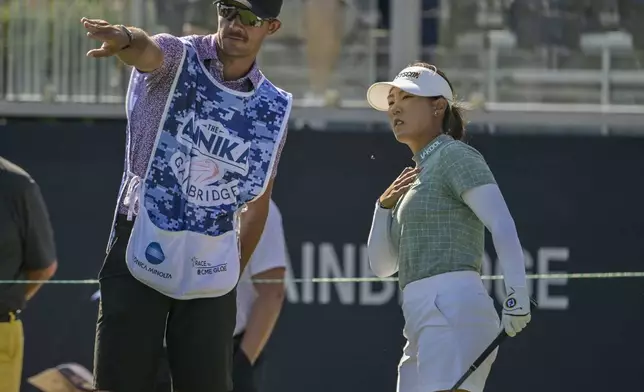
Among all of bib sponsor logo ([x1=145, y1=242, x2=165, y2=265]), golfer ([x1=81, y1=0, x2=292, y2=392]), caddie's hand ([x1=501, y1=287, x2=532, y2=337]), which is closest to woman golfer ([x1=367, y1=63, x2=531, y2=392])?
caddie's hand ([x1=501, y1=287, x2=532, y2=337])

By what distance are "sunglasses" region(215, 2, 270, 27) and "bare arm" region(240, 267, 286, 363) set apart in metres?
1.73

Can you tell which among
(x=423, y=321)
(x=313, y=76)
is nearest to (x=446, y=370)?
(x=423, y=321)

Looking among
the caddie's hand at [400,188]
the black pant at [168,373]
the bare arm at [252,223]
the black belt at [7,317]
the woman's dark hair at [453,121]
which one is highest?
the woman's dark hair at [453,121]

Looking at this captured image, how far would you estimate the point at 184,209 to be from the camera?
399cm

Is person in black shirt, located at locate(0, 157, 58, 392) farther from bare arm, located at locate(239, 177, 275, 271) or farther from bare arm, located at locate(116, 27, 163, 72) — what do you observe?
bare arm, located at locate(116, 27, 163, 72)

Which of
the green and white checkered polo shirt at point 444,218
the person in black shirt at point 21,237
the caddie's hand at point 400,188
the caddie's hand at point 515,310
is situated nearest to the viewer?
the caddie's hand at point 515,310

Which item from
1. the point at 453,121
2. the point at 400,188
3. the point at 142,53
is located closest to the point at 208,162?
the point at 142,53

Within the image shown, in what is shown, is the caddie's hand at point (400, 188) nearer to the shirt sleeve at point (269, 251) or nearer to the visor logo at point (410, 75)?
the visor logo at point (410, 75)

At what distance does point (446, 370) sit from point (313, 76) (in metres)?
3.34

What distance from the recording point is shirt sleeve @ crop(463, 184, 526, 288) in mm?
4129

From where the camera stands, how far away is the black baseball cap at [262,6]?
411 cm

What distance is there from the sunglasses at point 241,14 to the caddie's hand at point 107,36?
1.72ft

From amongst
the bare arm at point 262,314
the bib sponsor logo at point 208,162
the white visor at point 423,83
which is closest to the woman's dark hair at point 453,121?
the white visor at point 423,83

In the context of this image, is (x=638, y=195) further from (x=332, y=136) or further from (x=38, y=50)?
(x=38, y=50)
